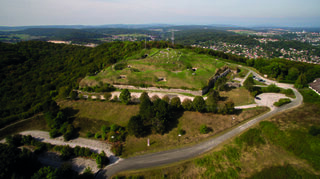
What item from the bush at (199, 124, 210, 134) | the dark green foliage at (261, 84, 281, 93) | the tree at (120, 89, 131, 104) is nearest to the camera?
the bush at (199, 124, 210, 134)

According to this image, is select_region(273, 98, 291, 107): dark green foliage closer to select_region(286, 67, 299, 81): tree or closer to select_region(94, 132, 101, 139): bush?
select_region(286, 67, 299, 81): tree

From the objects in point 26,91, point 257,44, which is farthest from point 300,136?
point 257,44

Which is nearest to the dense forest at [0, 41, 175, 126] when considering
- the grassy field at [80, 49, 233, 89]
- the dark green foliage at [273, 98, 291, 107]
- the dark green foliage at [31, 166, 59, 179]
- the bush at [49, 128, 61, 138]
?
the bush at [49, 128, 61, 138]

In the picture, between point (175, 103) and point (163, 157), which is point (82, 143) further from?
point (175, 103)

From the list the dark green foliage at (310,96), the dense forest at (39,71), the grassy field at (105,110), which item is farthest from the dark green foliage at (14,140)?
the dark green foliage at (310,96)

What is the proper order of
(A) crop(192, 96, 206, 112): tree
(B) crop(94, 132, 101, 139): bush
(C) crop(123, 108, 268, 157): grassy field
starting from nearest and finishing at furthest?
(C) crop(123, 108, 268, 157): grassy field < (B) crop(94, 132, 101, 139): bush < (A) crop(192, 96, 206, 112): tree

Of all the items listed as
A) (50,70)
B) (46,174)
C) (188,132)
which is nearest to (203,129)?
(188,132)
